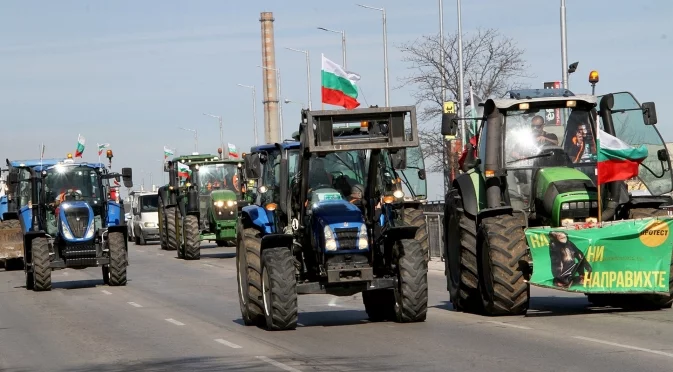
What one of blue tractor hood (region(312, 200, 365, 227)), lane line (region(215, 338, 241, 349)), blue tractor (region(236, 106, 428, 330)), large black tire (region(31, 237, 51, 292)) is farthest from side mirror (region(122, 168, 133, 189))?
lane line (region(215, 338, 241, 349))

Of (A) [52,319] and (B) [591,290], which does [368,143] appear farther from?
(A) [52,319]

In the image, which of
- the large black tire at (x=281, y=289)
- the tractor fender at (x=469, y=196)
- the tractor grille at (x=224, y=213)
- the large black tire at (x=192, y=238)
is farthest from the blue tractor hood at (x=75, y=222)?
the large black tire at (x=281, y=289)

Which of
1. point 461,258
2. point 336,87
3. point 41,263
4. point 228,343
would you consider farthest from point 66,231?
point 228,343

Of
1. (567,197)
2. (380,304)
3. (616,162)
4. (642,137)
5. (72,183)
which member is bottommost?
(380,304)

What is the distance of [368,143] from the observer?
1653 cm

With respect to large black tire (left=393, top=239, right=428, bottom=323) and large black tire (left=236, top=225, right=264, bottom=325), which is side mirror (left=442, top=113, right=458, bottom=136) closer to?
large black tire (left=393, top=239, right=428, bottom=323)

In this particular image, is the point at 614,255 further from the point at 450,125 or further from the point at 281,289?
the point at 281,289

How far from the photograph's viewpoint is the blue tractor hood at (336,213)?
16812 mm

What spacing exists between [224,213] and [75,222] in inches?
458

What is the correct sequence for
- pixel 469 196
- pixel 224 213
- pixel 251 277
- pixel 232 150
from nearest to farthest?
pixel 251 277
pixel 469 196
pixel 224 213
pixel 232 150

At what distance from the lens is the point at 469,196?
18094 mm

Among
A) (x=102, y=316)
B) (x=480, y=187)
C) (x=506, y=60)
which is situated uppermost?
(x=506, y=60)

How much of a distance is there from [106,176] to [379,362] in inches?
726

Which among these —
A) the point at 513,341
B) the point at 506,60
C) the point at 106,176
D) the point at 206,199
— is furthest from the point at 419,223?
the point at 506,60
